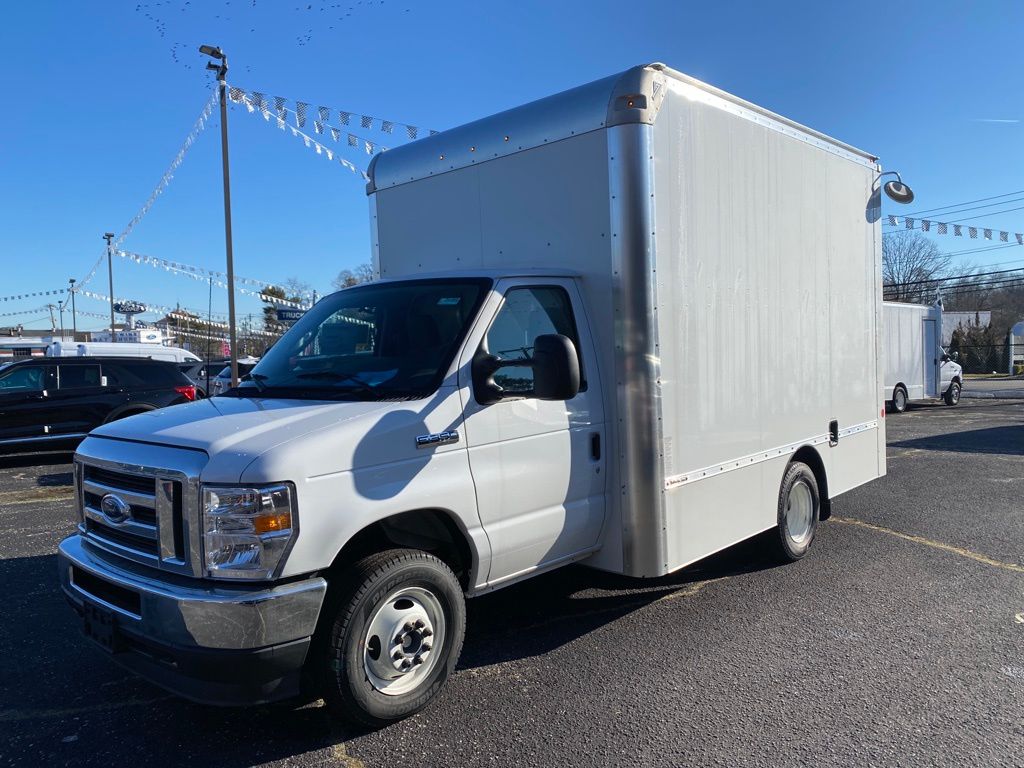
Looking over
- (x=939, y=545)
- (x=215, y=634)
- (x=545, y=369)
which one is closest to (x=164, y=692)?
(x=215, y=634)

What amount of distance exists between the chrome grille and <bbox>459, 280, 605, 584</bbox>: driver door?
4.24ft

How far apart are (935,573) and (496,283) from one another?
4.10 meters

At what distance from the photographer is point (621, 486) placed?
166 inches

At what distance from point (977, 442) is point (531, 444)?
11.5 meters

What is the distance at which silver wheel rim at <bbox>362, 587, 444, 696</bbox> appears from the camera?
3.30m

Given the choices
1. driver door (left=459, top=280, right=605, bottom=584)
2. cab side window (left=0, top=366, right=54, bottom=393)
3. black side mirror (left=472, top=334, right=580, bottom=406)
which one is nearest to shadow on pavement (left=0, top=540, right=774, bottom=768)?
driver door (left=459, top=280, right=605, bottom=584)

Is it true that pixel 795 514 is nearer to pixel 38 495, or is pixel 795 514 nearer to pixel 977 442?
pixel 977 442

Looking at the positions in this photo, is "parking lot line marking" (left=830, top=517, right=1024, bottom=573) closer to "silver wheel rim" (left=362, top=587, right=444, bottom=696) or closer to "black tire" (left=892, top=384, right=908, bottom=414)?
"silver wheel rim" (left=362, top=587, right=444, bottom=696)


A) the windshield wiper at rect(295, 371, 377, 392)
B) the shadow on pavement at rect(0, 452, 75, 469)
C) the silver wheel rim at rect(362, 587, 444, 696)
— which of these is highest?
the windshield wiper at rect(295, 371, 377, 392)

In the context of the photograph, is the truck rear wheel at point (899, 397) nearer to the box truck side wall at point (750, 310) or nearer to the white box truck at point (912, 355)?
the white box truck at point (912, 355)

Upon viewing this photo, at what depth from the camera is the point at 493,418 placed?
3674mm

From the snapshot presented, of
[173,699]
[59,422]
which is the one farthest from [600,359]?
[59,422]

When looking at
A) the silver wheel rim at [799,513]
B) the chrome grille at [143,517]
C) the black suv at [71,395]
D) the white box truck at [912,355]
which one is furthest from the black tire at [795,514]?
the white box truck at [912,355]

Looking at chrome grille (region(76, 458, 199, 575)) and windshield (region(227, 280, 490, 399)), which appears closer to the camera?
chrome grille (region(76, 458, 199, 575))
